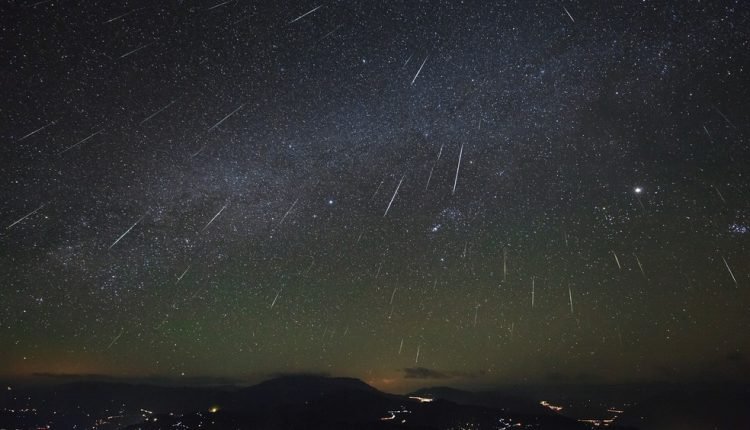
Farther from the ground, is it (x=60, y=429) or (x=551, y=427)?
(x=551, y=427)

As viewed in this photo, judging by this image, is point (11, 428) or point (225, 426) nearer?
point (225, 426)

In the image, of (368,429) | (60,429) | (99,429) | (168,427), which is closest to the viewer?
(368,429)

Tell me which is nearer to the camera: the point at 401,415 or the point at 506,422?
the point at 506,422

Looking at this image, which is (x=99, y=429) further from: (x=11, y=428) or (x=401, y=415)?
(x=401, y=415)

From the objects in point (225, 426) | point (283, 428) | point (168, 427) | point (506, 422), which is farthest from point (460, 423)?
point (168, 427)

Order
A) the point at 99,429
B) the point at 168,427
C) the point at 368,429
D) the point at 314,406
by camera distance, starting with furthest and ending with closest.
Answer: the point at 314,406
the point at 99,429
the point at 168,427
the point at 368,429

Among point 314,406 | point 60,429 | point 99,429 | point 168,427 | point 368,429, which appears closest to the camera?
point 368,429

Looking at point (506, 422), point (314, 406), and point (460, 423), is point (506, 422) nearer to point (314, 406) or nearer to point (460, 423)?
point (460, 423)

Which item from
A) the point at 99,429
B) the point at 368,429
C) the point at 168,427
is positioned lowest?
the point at 99,429

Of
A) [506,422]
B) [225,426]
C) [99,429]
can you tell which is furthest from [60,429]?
[506,422]
